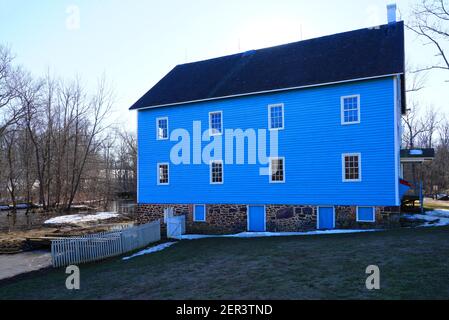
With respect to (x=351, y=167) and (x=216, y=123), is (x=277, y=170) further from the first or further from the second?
(x=216, y=123)

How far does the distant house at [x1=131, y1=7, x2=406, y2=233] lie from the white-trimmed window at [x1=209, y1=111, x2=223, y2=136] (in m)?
0.06

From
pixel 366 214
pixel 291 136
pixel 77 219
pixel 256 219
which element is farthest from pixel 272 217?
pixel 77 219

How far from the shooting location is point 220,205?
20125 mm

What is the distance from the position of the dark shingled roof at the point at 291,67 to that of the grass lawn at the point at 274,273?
8516 mm

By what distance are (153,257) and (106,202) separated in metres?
35.3

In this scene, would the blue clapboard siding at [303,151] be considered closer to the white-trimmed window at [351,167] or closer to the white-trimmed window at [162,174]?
the white-trimmed window at [351,167]

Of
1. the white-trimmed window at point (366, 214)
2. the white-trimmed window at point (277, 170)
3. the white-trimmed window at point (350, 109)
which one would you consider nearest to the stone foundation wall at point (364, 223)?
the white-trimmed window at point (366, 214)

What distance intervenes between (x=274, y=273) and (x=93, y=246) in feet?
28.6

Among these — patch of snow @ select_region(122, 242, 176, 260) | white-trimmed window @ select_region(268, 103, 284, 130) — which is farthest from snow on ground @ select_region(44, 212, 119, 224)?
white-trimmed window @ select_region(268, 103, 284, 130)

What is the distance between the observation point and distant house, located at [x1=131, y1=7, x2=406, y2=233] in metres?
16.4

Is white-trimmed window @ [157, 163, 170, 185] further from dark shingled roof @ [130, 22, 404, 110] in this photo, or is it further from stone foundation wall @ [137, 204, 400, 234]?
dark shingled roof @ [130, 22, 404, 110]

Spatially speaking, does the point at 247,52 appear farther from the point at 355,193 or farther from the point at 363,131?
the point at 355,193

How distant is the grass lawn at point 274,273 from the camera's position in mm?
6891

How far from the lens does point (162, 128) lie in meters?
22.1
